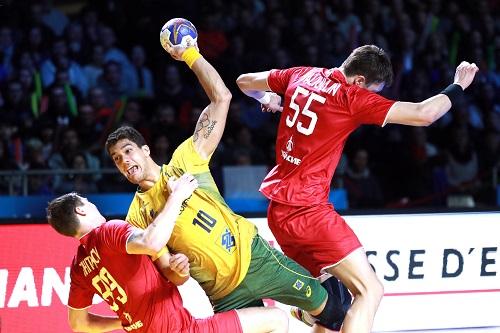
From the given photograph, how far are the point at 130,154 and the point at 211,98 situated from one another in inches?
21.9

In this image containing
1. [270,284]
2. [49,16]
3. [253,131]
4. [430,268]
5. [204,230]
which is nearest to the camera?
[204,230]

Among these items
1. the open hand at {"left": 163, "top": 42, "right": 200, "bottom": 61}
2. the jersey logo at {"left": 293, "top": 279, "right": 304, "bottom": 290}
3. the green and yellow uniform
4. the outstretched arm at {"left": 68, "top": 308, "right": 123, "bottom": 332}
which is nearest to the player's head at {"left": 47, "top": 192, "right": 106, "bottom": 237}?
the green and yellow uniform

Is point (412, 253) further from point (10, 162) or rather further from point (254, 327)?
point (10, 162)

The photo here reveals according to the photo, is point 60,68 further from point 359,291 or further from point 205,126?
point 359,291

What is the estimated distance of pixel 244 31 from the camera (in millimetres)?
11391

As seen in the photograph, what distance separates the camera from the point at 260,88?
6160 millimetres

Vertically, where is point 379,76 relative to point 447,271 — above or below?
above

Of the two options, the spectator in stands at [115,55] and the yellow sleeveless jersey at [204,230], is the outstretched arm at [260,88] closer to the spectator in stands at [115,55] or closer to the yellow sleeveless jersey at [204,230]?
the yellow sleeveless jersey at [204,230]

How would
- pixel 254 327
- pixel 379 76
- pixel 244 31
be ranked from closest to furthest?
1. pixel 254 327
2. pixel 379 76
3. pixel 244 31

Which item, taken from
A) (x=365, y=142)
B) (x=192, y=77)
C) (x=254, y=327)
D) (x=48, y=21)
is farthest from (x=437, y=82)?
(x=254, y=327)

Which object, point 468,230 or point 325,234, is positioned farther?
point 468,230

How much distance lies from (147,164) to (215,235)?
1.76 ft

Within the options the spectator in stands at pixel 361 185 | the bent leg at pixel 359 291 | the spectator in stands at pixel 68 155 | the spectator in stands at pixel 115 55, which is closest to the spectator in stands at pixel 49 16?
the spectator in stands at pixel 115 55

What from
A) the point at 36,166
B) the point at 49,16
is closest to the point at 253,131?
the point at 36,166
